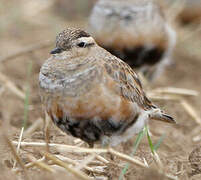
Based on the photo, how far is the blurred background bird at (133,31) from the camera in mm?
6129

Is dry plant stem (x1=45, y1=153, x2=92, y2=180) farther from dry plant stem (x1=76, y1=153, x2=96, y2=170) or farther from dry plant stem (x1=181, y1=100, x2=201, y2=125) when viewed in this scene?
dry plant stem (x1=181, y1=100, x2=201, y2=125)

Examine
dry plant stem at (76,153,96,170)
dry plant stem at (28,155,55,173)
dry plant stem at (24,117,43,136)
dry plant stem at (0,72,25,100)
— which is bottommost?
dry plant stem at (24,117,43,136)

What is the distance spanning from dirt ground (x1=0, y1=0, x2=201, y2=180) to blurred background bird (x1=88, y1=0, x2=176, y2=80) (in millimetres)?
417

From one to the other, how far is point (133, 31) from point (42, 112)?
1.50 meters

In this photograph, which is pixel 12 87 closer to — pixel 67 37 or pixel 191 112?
pixel 191 112

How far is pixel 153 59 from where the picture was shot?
640cm

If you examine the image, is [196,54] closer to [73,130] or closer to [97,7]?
[97,7]

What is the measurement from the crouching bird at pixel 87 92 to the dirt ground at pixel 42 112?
0.24 meters

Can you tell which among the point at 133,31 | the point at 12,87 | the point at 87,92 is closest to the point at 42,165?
the point at 87,92

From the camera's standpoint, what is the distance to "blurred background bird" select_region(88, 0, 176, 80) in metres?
6.13

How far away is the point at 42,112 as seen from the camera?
5.42 m

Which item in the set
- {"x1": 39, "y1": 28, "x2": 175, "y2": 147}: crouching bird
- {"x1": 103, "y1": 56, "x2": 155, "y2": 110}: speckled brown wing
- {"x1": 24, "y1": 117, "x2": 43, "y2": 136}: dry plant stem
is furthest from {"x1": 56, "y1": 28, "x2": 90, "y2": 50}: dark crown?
{"x1": 24, "y1": 117, "x2": 43, "y2": 136}: dry plant stem

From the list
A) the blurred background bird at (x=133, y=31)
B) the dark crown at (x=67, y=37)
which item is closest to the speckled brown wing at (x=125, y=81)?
the dark crown at (x=67, y=37)

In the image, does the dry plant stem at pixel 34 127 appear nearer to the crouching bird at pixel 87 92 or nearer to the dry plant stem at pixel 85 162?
the crouching bird at pixel 87 92
